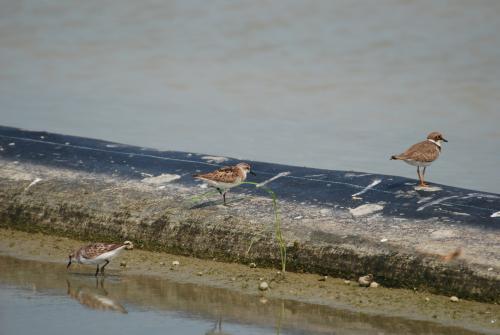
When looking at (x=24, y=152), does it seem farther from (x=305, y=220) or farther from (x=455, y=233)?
(x=455, y=233)

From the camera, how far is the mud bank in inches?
347

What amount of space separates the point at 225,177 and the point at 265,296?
1.93m

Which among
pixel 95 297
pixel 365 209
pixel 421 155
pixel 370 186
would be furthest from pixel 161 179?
pixel 421 155

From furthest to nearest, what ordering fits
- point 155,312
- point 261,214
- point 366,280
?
1. point 261,214
2. point 366,280
3. point 155,312

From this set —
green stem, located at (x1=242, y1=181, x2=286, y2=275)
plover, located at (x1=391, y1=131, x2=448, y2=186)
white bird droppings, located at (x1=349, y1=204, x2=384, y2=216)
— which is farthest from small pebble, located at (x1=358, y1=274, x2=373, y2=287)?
plover, located at (x1=391, y1=131, x2=448, y2=186)

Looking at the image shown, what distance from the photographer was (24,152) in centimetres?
1302

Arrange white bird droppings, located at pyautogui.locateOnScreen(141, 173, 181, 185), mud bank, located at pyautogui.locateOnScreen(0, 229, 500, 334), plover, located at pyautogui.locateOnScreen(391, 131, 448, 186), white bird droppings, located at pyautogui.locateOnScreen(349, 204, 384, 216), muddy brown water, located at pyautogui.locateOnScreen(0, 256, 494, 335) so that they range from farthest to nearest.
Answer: plover, located at pyautogui.locateOnScreen(391, 131, 448, 186)
white bird droppings, located at pyautogui.locateOnScreen(141, 173, 181, 185)
white bird droppings, located at pyautogui.locateOnScreen(349, 204, 384, 216)
mud bank, located at pyautogui.locateOnScreen(0, 229, 500, 334)
muddy brown water, located at pyautogui.locateOnScreen(0, 256, 494, 335)

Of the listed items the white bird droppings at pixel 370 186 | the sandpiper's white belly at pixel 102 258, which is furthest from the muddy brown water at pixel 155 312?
the white bird droppings at pixel 370 186

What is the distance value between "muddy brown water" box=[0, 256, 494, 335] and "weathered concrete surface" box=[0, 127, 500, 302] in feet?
2.78

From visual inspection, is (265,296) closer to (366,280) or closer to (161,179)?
(366,280)

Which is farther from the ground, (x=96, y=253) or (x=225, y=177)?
(x=225, y=177)

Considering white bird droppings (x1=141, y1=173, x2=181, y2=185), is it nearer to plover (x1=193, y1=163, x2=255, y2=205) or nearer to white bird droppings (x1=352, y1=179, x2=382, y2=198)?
plover (x1=193, y1=163, x2=255, y2=205)

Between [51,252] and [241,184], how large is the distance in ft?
7.50

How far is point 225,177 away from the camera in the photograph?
11.2m
